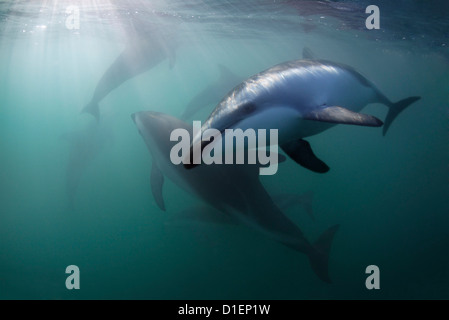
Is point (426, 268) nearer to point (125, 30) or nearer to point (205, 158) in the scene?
point (205, 158)

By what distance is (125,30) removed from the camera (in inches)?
735

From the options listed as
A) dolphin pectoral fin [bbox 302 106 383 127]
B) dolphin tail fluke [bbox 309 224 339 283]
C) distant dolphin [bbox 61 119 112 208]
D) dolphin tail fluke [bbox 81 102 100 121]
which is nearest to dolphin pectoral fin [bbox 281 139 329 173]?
dolphin pectoral fin [bbox 302 106 383 127]

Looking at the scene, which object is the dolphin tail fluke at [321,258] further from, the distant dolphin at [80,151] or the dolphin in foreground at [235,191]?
the distant dolphin at [80,151]

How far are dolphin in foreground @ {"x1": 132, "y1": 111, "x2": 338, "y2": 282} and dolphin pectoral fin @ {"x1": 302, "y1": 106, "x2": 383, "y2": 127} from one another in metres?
2.58

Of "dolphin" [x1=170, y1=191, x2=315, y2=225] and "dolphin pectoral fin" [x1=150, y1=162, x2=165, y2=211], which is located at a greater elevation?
"dolphin pectoral fin" [x1=150, y1=162, x2=165, y2=211]

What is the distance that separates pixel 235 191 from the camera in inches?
238

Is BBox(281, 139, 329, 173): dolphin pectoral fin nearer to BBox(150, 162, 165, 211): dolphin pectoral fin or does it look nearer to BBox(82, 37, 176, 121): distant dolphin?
BBox(150, 162, 165, 211): dolphin pectoral fin

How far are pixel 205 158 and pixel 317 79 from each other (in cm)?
176

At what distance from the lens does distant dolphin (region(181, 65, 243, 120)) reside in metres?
11.6

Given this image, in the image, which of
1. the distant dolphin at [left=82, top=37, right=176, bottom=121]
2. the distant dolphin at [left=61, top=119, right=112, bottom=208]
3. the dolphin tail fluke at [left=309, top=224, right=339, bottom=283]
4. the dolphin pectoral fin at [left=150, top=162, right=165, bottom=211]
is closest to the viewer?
the dolphin tail fluke at [left=309, top=224, right=339, bottom=283]

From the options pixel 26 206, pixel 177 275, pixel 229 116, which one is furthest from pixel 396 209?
pixel 26 206

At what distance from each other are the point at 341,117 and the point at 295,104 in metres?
0.51

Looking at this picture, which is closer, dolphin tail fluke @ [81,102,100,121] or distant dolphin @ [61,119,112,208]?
dolphin tail fluke @ [81,102,100,121]

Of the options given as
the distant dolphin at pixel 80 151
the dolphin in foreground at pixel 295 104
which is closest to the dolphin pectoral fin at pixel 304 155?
the dolphin in foreground at pixel 295 104
